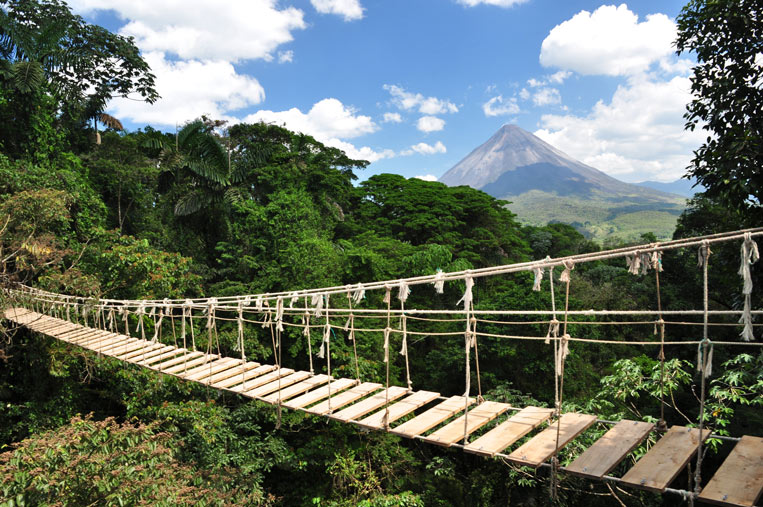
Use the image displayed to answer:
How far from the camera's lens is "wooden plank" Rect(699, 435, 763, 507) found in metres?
1.61

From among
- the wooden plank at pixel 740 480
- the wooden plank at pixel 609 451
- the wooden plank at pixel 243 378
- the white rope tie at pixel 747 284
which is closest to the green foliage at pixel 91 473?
the wooden plank at pixel 243 378

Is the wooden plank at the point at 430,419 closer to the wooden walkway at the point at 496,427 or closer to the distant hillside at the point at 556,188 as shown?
the wooden walkway at the point at 496,427

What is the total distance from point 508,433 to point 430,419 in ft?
1.64

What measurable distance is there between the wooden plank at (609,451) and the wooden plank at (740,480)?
12.6 inches

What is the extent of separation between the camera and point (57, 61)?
10.1m

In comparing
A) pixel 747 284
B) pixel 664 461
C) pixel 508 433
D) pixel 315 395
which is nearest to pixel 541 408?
pixel 508 433

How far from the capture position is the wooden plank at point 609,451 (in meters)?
1.91

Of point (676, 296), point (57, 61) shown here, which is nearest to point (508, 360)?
point (676, 296)

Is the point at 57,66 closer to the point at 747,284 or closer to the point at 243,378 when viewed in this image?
the point at 243,378

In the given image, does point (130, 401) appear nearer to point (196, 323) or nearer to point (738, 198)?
point (196, 323)

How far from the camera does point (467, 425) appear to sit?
249cm

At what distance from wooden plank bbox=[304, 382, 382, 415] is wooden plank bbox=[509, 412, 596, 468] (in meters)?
1.22

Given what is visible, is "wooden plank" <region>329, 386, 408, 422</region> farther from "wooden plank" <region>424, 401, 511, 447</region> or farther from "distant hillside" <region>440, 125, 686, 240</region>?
"distant hillside" <region>440, 125, 686, 240</region>

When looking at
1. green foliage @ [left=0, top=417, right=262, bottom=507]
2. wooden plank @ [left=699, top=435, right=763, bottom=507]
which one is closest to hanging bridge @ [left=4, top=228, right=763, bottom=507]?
wooden plank @ [left=699, top=435, right=763, bottom=507]
